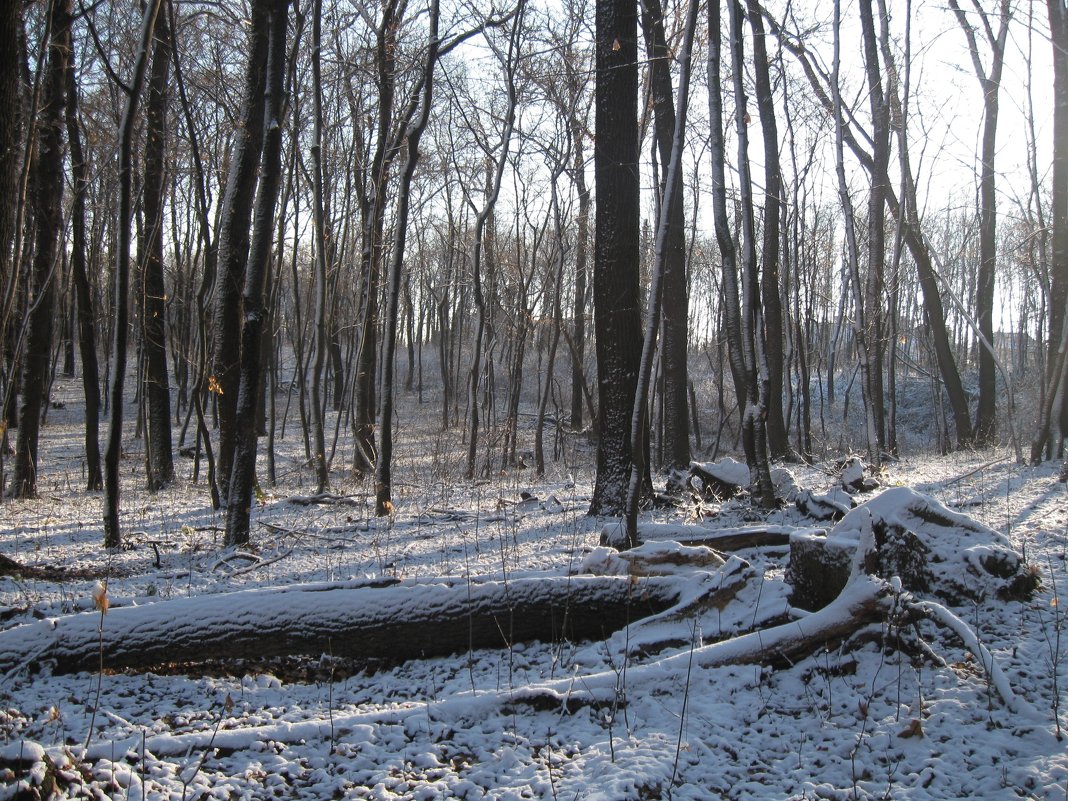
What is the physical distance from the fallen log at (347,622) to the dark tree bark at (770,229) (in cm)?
769

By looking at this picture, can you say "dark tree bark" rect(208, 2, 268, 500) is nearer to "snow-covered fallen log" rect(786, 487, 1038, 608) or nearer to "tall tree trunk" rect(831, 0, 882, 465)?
"snow-covered fallen log" rect(786, 487, 1038, 608)

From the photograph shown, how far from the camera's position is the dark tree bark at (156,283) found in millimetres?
10625

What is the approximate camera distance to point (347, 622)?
3.62 meters

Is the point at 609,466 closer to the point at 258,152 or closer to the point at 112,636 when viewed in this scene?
the point at 112,636

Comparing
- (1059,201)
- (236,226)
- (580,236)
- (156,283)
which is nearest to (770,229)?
(1059,201)

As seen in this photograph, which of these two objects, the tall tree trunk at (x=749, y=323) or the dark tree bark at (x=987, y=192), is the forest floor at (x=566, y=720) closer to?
the tall tree trunk at (x=749, y=323)

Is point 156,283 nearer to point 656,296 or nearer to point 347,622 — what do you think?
point 656,296

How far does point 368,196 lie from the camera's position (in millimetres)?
13453

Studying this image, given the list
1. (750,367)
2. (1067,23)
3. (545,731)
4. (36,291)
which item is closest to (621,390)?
(750,367)

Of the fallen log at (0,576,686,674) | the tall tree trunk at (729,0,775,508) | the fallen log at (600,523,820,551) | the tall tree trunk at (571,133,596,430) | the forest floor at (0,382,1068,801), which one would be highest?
the tall tree trunk at (571,133,596,430)

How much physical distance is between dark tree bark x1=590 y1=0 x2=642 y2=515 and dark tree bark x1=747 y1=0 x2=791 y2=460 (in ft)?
16.0

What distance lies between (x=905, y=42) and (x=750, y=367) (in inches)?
312

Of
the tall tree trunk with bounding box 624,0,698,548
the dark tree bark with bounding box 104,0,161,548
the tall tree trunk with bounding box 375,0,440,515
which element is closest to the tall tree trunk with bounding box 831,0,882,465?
the tall tree trunk with bounding box 624,0,698,548

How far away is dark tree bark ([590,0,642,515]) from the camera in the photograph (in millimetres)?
6707
